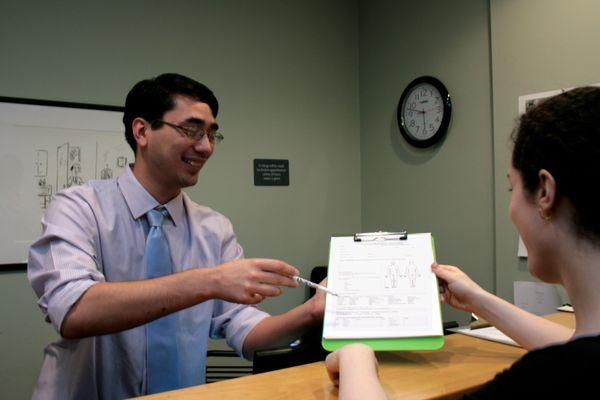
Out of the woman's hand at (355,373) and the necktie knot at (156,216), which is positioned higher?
the necktie knot at (156,216)

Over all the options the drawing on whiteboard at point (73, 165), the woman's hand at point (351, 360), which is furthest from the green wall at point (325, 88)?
the woman's hand at point (351, 360)

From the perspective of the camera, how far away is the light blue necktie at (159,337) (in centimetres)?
147

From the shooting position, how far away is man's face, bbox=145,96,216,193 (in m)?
1.62

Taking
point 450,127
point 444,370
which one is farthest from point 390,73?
point 444,370

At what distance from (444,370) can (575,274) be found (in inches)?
14.7

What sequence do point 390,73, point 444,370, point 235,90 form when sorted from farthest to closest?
point 390,73
point 235,90
point 444,370

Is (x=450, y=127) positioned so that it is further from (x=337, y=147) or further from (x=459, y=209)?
(x=337, y=147)

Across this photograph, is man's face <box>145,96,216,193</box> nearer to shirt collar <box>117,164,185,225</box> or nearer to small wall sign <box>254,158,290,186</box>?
shirt collar <box>117,164,185,225</box>

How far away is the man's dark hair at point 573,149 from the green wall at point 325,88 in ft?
5.16

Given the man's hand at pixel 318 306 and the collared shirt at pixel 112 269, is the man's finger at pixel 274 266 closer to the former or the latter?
the man's hand at pixel 318 306

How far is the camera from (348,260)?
1210mm

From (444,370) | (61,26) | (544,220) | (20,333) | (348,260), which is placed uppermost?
(61,26)

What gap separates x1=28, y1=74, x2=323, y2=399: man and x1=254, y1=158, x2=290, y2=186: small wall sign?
1.23 meters

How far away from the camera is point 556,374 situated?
23.3 inches
